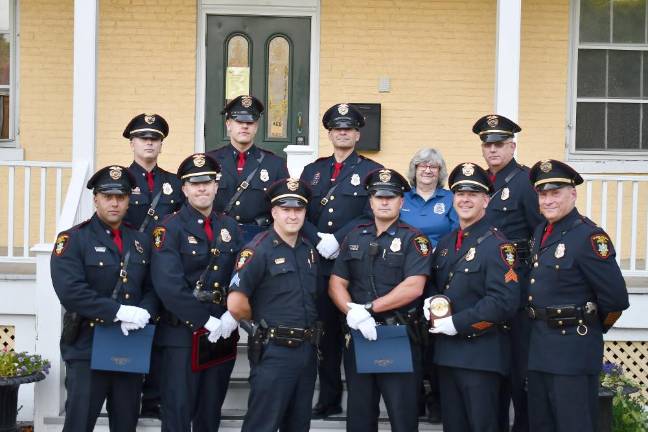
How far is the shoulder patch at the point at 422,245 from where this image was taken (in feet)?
21.6

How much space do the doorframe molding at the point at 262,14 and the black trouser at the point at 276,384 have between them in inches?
166

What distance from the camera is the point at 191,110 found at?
10430 mm

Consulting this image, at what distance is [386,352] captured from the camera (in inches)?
256

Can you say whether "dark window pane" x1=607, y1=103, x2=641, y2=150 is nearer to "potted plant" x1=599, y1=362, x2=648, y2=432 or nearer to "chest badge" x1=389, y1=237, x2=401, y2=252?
"potted plant" x1=599, y1=362, x2=648, y2=432

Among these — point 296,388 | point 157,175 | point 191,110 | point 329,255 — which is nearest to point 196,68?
point 191,110

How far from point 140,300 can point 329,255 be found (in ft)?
4.19

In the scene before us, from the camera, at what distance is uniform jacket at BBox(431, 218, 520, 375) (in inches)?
251

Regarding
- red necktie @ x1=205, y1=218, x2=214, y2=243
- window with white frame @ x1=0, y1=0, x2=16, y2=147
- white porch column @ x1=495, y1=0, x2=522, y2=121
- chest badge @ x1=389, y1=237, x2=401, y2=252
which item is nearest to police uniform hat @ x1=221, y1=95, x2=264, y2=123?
red necktie @ x1=205, y1=218, x2=214, y2=243

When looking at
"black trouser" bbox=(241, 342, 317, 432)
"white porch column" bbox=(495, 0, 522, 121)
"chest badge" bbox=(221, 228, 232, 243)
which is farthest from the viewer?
"white porch column" bbox=(495, 0, 522, 121)

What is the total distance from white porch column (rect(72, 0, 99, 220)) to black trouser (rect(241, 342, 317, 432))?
9.81 ft

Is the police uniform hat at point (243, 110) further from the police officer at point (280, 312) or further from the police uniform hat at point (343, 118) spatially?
the police officer at point (280, 312)

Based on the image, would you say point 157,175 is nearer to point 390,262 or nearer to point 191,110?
point 390,262

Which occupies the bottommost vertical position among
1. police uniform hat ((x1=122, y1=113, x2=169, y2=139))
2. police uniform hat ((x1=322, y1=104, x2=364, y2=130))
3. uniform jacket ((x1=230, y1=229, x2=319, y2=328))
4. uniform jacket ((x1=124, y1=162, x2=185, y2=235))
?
uniform jacket ((x1=230, y1=229, x2=319, y2=328))

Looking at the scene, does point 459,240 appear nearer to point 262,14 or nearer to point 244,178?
point 244,178
